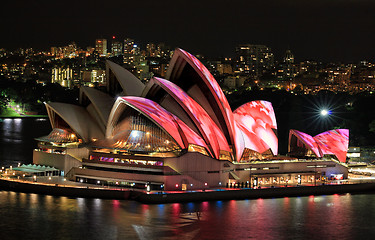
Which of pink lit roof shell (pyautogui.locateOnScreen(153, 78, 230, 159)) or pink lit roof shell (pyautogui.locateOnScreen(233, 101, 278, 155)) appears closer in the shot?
pink lit roof shell (pyautogui.locateOnScreen(153, 78, 230, 159))

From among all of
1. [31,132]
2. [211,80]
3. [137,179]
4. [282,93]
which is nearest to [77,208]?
[137,179]

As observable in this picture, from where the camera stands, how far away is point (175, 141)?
131 feet

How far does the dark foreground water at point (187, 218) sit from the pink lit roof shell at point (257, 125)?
593 cm

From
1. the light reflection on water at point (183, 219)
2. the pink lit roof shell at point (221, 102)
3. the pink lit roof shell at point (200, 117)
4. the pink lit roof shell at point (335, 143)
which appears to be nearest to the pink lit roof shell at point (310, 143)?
the pink lit roof shell at point (335, 143)

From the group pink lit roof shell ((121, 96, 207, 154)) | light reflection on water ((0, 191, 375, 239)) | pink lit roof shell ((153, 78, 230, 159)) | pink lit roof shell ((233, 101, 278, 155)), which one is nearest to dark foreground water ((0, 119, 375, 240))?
light reflection on water ((0, 191, 375, 239))

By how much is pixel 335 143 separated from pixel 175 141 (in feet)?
48.7

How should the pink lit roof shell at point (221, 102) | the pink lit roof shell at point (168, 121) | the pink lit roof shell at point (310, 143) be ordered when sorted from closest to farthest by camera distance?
the pink lit roof shell at point (168, 121) < the pink lit roof shell at point (221, 102) < the pink lit roof shell at point (310, 143)

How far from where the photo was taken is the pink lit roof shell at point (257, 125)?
146ft

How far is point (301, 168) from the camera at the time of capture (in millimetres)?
44125

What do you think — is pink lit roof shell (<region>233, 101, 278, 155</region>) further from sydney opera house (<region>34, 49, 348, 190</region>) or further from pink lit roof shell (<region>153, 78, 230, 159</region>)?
pink lit roof shell (<region>153, 78, 230, 159</region>)

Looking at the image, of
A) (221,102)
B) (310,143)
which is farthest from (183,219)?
(310,143)

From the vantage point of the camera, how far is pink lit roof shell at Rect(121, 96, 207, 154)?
39.9 metres

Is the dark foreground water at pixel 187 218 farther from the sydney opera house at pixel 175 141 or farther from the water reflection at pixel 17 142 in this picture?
the water reflection at pixel 17 142

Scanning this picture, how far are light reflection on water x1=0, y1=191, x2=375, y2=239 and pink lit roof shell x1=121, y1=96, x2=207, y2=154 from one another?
15.5ft
